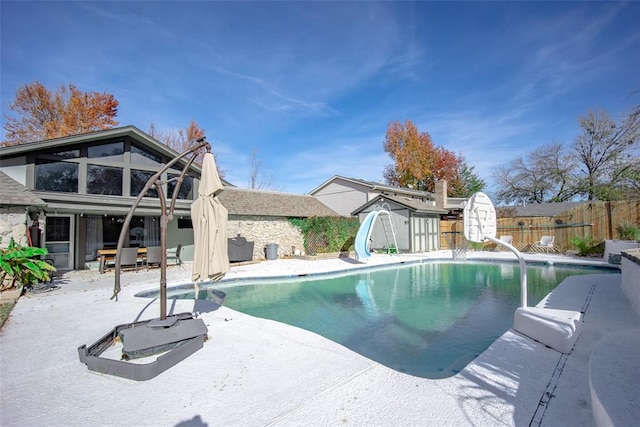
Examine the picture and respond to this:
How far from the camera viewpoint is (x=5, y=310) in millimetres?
6512

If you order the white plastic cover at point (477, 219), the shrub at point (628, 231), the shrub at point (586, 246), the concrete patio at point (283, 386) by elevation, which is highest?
the white plastic cover at point (477, 219)

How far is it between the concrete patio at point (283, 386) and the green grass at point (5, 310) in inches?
28.2

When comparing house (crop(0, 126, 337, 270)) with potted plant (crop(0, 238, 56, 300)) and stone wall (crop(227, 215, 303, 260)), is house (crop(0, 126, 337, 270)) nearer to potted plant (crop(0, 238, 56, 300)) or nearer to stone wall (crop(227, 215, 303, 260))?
potted plant (crop(0, 238, 56, 300))

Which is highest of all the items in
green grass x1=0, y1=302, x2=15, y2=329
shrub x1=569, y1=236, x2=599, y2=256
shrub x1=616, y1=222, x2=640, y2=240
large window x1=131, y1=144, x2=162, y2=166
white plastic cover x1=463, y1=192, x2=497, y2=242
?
large window x1=131, y1=144, x2=162, y2=166

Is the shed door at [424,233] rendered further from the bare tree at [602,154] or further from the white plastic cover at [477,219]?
the bare tree at [602,154]

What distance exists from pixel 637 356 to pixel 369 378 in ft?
9.12

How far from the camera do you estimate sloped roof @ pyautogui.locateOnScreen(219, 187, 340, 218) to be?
643 inches

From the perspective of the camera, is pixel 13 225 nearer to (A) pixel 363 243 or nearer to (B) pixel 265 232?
(B) pixel 265 232

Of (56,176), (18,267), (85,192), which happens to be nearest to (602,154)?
(85,192)

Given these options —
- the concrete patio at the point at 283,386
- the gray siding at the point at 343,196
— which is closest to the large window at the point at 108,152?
the concrete patio at the point at 283,386

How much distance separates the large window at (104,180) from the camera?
11398mm

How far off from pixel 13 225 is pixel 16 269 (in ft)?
6.23

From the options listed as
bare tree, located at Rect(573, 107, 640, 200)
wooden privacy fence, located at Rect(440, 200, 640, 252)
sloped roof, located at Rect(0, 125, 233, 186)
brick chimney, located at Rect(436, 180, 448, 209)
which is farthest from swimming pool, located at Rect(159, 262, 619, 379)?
bare tree, located at Rect(573, 107, 640, 200)

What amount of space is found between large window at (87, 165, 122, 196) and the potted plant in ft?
13.6
